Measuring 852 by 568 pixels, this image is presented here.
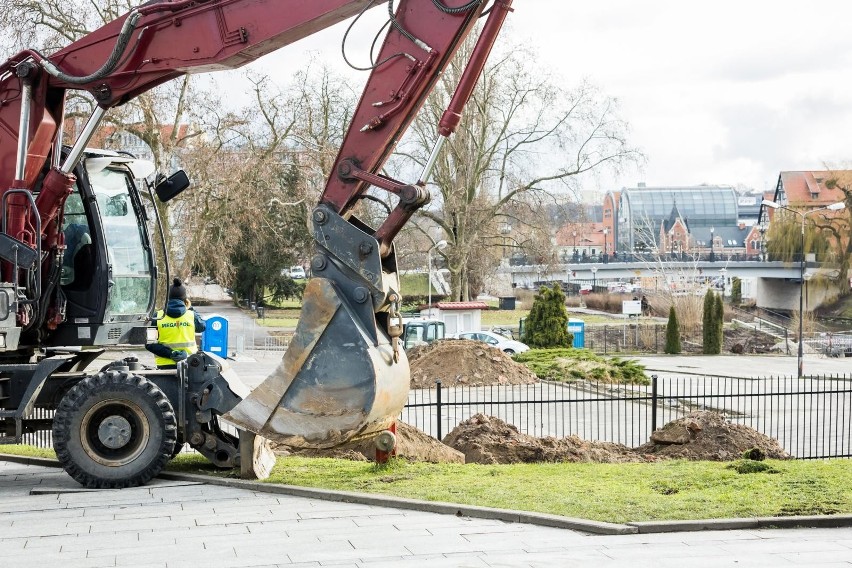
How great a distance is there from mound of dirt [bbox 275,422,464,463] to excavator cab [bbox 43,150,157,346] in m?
2.99

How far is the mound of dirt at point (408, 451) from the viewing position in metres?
14.0

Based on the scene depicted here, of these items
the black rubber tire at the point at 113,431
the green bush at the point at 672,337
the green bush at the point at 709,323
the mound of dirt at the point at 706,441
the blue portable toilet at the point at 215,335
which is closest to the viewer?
the black rubber tire at the point at 113,431

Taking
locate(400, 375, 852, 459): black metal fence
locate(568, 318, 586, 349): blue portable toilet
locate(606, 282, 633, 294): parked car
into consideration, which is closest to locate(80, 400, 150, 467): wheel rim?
locate(400, 375, 852, 459): black metal fence

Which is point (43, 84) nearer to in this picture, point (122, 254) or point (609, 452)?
point (122, 254)

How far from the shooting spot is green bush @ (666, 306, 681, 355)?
2084 inches

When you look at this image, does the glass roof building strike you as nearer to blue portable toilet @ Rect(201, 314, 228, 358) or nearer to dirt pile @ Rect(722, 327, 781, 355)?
dirt pile @ Rect(722, 327, 781, 355)

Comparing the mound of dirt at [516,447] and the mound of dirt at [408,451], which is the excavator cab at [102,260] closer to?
the mound of dirt at [408,451]

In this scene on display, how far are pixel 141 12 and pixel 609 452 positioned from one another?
8319 millimetres

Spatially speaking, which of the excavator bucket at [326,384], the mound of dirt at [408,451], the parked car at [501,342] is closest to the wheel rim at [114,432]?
the excavator bucket at [326,384]

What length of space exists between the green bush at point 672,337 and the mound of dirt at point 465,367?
22.2 metres

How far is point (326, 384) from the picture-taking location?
34.2ft

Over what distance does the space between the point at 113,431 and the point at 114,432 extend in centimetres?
2

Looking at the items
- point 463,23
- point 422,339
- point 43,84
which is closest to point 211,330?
point 422,339

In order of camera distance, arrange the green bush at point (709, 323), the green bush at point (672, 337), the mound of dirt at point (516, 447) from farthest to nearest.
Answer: the green bush at point (709, 323) → the green bush at point (672, 337) → the mound of dirt at point (516, 447)
